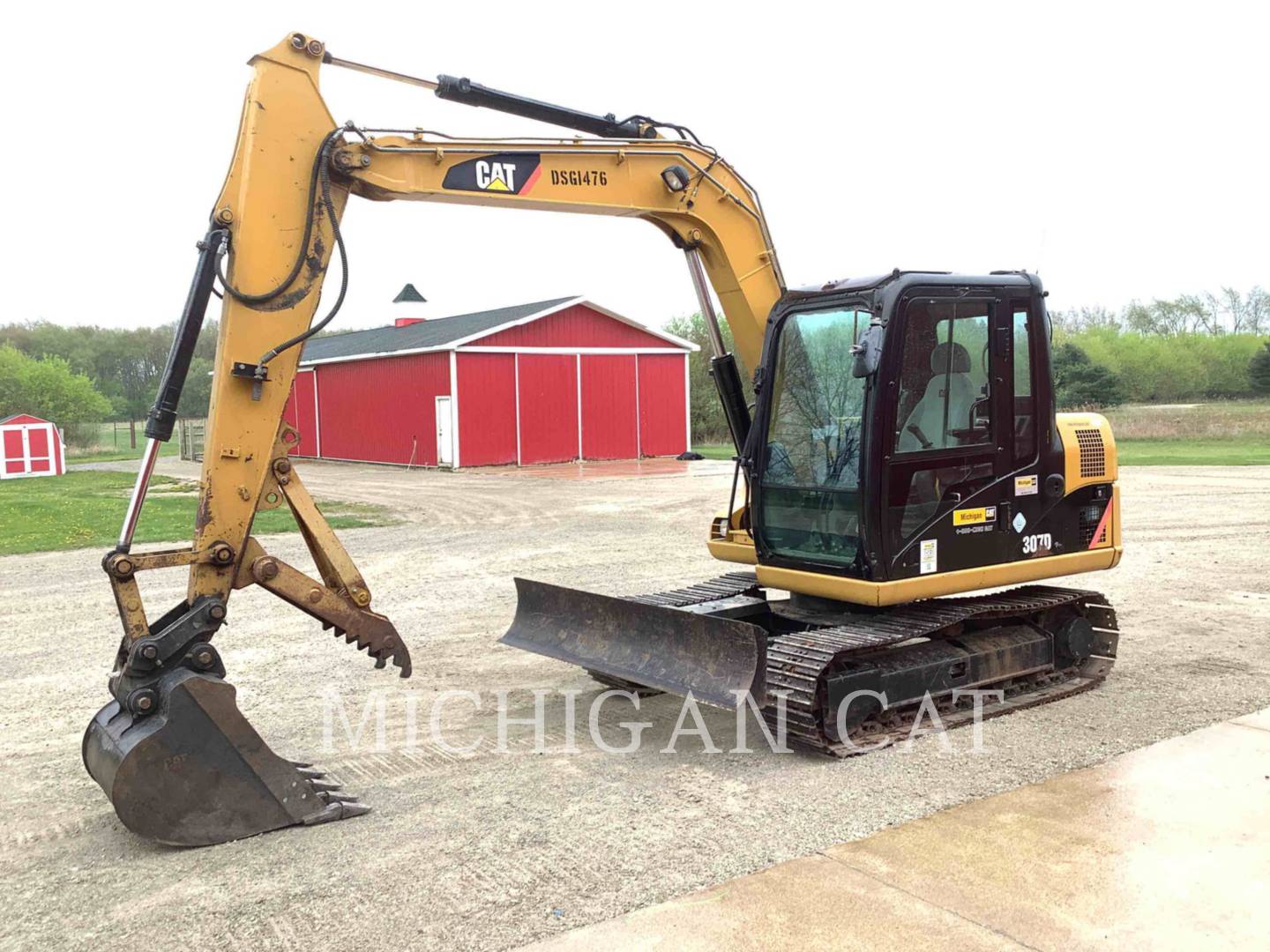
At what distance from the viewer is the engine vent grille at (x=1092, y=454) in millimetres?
6734

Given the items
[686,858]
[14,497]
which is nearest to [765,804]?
[686,858]

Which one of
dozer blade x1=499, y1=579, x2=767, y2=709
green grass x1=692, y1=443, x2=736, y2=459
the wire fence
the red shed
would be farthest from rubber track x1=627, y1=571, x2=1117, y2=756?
the wire fence

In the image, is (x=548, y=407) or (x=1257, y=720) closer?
(x=1257, y=720)

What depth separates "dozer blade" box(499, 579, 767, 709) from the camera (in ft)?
17.8

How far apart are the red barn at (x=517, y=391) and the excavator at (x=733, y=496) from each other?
67.5ft

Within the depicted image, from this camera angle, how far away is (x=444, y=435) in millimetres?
27359

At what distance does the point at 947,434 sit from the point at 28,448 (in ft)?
90.6

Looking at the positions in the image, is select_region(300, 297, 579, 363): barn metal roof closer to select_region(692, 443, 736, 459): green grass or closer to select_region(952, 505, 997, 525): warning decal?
select_region(692, 443, 736, 459): green grass

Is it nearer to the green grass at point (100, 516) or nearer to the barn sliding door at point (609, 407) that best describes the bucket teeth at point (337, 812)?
the green grass at point (100, 516)

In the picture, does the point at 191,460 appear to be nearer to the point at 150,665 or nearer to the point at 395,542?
the point at 395,542

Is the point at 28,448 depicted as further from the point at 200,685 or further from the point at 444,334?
the point at 200,685

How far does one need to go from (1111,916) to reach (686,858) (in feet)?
5.02

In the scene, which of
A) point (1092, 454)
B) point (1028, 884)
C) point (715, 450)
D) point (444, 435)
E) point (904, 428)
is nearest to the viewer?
point (1028, 884)

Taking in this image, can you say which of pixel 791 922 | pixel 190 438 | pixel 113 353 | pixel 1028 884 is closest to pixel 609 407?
pixel 190 438
